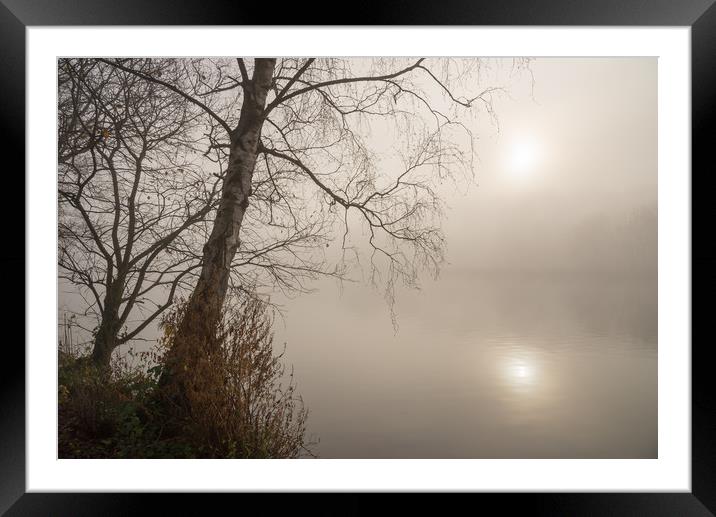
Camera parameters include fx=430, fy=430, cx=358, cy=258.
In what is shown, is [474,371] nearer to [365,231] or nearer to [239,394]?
[365,231]

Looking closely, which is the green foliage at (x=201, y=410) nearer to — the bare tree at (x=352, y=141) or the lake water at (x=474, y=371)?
the lake water at (x=474, y=371)

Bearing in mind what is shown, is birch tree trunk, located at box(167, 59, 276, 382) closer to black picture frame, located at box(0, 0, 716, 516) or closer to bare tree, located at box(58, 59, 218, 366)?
bare tree, located at box(58, 59, 218, 366)

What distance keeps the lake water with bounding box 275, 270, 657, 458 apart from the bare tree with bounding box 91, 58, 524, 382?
329mm

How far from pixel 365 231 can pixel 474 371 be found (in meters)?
1.28

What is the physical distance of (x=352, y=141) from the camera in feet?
9.75
